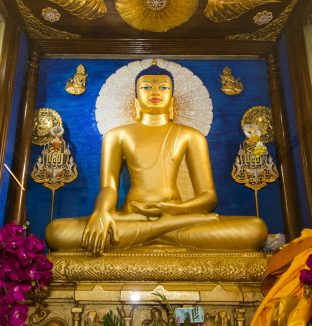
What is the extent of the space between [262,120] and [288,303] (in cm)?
253

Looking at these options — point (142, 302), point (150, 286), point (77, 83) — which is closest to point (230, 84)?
point (77, 83)

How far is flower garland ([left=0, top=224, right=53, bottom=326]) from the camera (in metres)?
2.41

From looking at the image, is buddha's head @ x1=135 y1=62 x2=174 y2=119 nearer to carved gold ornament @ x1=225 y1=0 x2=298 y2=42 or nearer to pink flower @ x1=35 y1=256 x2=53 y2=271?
carved gold ornament @ x1=225 y1=0 x2=298 y2=42

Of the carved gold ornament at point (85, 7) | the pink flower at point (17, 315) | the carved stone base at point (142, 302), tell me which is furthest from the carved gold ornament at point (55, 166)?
the pink flower at point (17, 315)

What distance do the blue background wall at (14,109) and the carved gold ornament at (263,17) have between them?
2282 millimetres

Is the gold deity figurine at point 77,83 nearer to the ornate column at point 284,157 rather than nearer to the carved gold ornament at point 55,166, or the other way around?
the carved gold ornament at point 55,166

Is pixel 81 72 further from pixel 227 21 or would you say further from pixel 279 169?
pixel 279 169

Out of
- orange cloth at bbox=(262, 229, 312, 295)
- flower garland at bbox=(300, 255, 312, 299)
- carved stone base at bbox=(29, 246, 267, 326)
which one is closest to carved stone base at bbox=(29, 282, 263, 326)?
carved stone base at bbox=(29, 246, 267, 326)

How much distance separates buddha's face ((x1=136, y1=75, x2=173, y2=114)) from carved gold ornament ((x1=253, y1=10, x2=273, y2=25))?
1.04 metres

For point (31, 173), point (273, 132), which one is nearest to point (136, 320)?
point (31, 173)

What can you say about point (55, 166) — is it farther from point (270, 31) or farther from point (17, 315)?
point (270, 31)

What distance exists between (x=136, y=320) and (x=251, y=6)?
303 centimetres

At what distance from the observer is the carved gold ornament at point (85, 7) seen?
14.2 feet

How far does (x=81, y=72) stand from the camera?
4883 millimetres
